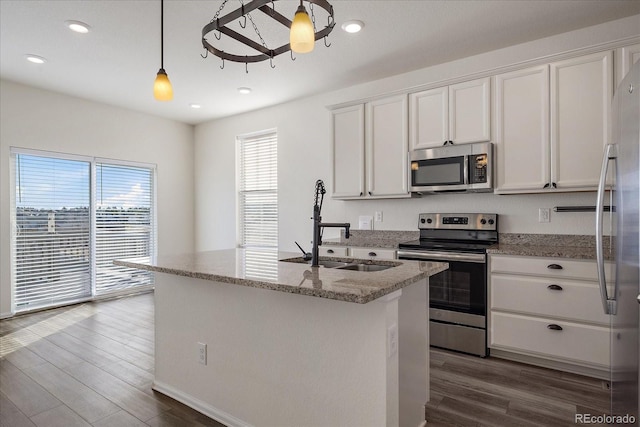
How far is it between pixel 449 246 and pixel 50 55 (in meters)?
4.05

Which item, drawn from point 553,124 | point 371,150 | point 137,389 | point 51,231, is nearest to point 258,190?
point 371,150

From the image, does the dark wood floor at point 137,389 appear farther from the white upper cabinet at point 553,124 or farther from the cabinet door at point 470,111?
the cabinet door at point 470,111

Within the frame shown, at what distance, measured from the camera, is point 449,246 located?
3117 mm

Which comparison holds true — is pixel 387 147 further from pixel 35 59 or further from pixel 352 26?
pixel 35 59

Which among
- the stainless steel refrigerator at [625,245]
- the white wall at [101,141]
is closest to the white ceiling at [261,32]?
the white wall at [101,141]

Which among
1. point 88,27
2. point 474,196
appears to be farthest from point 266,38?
point 474,196

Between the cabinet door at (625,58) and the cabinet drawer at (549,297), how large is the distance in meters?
1.51

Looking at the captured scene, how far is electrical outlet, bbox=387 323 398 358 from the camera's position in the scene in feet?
5.06

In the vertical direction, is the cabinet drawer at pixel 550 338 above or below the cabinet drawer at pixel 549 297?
below

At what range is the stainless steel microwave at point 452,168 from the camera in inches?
122

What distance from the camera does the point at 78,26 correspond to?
2896 millimetres

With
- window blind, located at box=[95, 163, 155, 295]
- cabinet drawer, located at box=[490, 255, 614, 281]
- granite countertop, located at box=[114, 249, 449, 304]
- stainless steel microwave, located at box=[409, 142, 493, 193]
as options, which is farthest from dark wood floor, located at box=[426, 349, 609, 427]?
window blind, located at box=[95, 163, 155, 295]

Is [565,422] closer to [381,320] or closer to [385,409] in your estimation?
[385,409]

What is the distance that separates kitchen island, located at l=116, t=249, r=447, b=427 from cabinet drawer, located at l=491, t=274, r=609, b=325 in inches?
44.9
